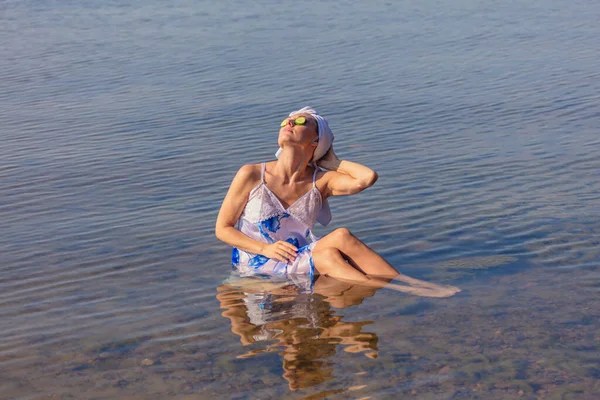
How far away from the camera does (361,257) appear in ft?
22.0

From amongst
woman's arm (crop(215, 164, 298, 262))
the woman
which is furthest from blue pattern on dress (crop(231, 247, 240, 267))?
woman's arm (crop(215, 164, 298, 262))

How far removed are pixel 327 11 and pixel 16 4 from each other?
37.3 feet

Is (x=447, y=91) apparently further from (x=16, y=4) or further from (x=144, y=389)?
(x=16, y=4)

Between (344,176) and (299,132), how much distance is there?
1.93 feet

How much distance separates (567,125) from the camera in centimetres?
1176

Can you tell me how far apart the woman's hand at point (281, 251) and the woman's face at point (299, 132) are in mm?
754

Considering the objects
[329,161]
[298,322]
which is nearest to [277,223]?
[329,161]

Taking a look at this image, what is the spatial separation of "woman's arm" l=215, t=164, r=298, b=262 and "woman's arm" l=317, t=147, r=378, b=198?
56 centimetres

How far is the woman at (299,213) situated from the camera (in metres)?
6.52

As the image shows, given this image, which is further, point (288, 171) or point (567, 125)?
point (567, 125)

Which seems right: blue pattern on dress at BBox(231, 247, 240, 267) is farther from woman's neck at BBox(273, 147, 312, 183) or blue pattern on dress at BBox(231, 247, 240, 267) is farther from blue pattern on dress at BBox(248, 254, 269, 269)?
woman's neck at BBox(273, 147, 312, 183)

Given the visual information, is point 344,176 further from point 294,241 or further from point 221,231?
point 221,231

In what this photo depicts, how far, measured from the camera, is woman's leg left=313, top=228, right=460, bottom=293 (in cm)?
659

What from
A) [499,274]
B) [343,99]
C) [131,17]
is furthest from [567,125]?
[131,17]
